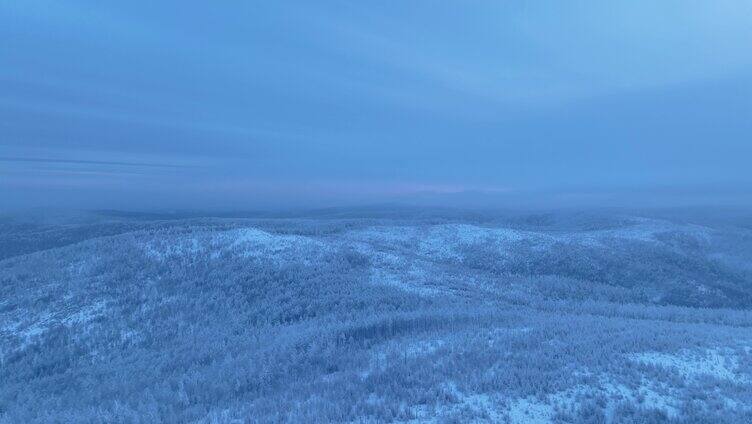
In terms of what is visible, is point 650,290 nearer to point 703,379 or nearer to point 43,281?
point 703,379

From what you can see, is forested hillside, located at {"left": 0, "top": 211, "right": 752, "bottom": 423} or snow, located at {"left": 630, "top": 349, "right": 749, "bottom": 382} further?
snow, located at {"left": 630, "top": 349, "right": 749, "bottom": 382}

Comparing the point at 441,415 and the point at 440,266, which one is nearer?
the point at 441,415

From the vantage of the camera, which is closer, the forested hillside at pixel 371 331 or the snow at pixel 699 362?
the forested hillside at pixel 371 331

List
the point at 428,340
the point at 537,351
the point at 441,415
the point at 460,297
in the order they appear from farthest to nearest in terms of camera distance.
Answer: the point at 460,297 < the point at 428,340 < the point at 537,351 < the point at 441,415

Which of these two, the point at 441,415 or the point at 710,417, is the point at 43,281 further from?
the point at 710,417

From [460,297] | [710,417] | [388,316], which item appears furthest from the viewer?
[460,297]

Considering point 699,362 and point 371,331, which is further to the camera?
point 371,331

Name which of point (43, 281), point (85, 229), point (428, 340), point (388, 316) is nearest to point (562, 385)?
point (428, 340)

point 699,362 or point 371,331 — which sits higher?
point 699,362

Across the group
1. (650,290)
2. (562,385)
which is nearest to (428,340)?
(562,385)

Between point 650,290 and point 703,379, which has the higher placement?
point 703,379
